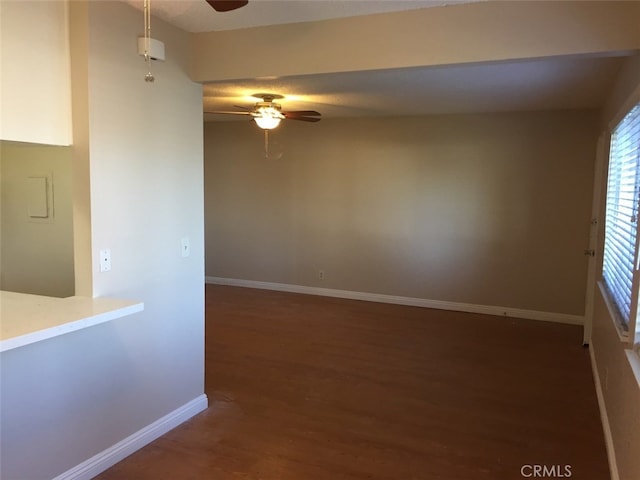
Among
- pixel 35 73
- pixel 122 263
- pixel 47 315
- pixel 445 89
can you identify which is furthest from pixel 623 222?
pixel 35 73

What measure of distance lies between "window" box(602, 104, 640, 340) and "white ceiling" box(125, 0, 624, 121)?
51 centimetres

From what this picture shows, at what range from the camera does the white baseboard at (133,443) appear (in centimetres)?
241

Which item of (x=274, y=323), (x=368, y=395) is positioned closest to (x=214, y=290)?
(x=274, y=323)

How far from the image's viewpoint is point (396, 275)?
20.4ft

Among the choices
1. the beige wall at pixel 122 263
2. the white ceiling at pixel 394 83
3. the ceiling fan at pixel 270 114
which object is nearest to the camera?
the beige wall at pixel 122 263

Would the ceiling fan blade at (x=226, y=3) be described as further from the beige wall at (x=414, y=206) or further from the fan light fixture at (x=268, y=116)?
the beige wall at (x=414, y=206)

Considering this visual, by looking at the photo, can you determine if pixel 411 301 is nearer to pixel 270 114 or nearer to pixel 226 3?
pixel 270 114

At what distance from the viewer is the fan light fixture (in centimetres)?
431

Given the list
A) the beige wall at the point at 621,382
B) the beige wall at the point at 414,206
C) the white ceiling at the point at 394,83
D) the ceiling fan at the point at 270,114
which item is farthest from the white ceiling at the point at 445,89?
the beige wall at the point at 414,206

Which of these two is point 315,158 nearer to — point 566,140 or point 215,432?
point 566,140

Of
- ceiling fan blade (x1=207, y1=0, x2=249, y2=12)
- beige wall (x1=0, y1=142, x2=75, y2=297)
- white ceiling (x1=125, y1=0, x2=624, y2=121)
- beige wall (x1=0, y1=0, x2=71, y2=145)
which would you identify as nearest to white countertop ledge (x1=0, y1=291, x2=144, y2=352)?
beige wall (x1=0, y1=142, x2=75, y2=297)

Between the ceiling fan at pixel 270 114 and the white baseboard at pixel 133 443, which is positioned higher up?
the ceiling fan at pixel 270 114

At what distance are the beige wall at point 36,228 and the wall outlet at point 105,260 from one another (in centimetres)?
51

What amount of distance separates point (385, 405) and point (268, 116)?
2599mm
